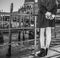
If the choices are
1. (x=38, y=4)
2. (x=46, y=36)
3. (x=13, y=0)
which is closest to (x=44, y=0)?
(x=38, y=4)

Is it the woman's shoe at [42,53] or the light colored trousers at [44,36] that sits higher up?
the light colored trousers at [44,36]

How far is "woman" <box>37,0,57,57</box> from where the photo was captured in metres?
1.85

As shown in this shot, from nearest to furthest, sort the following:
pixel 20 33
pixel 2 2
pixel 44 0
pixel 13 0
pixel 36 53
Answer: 1. pixel 44 0
2. pixel 36 53
3. pixel 13 0
4. pixel 2 2
5. pixel 20 33

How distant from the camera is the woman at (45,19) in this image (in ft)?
6.08

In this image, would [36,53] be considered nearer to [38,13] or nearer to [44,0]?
[38,13]

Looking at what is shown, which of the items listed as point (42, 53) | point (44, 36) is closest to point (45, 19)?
point (44, 36)

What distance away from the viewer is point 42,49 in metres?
1.96

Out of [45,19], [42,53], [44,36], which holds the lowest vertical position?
[42,53]

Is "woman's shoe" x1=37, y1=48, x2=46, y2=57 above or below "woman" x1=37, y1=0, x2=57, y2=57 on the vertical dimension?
below

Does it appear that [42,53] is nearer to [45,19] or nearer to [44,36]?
[44,36]

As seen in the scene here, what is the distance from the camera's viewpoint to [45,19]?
1891mm

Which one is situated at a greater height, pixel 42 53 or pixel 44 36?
pixel 44 36

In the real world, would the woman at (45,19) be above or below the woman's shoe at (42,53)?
above

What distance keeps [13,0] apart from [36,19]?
271 centimetres
